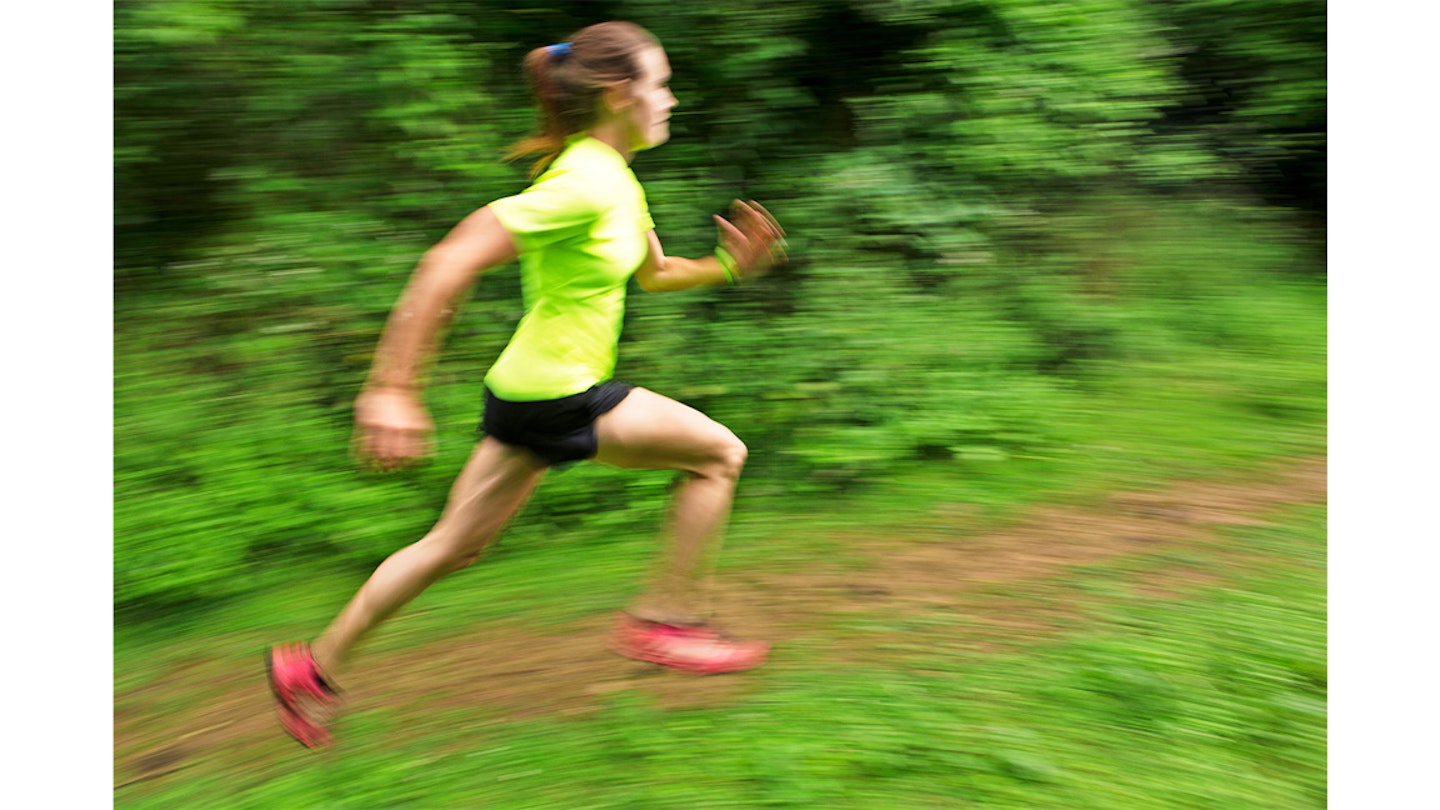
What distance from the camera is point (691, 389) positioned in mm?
5422

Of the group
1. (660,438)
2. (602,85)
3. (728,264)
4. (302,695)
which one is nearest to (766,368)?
(728,264)

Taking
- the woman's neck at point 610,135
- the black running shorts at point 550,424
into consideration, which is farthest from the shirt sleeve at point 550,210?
the black running shorts at point 550,424

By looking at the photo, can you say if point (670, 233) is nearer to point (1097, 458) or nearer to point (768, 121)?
point (768, 121)

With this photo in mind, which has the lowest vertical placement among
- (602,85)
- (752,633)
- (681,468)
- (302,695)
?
(752,633)

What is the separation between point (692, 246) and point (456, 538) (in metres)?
2.77

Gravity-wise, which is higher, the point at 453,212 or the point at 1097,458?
the point at 453,212

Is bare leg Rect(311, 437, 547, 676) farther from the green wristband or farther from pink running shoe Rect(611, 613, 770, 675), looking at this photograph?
the green wristband

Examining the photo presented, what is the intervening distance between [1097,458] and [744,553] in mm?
1804

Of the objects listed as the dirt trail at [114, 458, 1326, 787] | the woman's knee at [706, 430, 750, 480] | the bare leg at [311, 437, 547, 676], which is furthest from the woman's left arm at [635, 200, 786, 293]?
the dirt trail at [114, 458, 1326, 787]

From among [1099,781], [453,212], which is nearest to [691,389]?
[453,212]

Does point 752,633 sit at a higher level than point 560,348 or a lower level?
lower

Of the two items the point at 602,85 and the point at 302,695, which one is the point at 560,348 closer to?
the point at 602,85

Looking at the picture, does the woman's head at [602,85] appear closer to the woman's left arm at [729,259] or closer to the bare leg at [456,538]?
the woman's left arm at [729,259]

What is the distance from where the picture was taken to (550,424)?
10.1 feet
